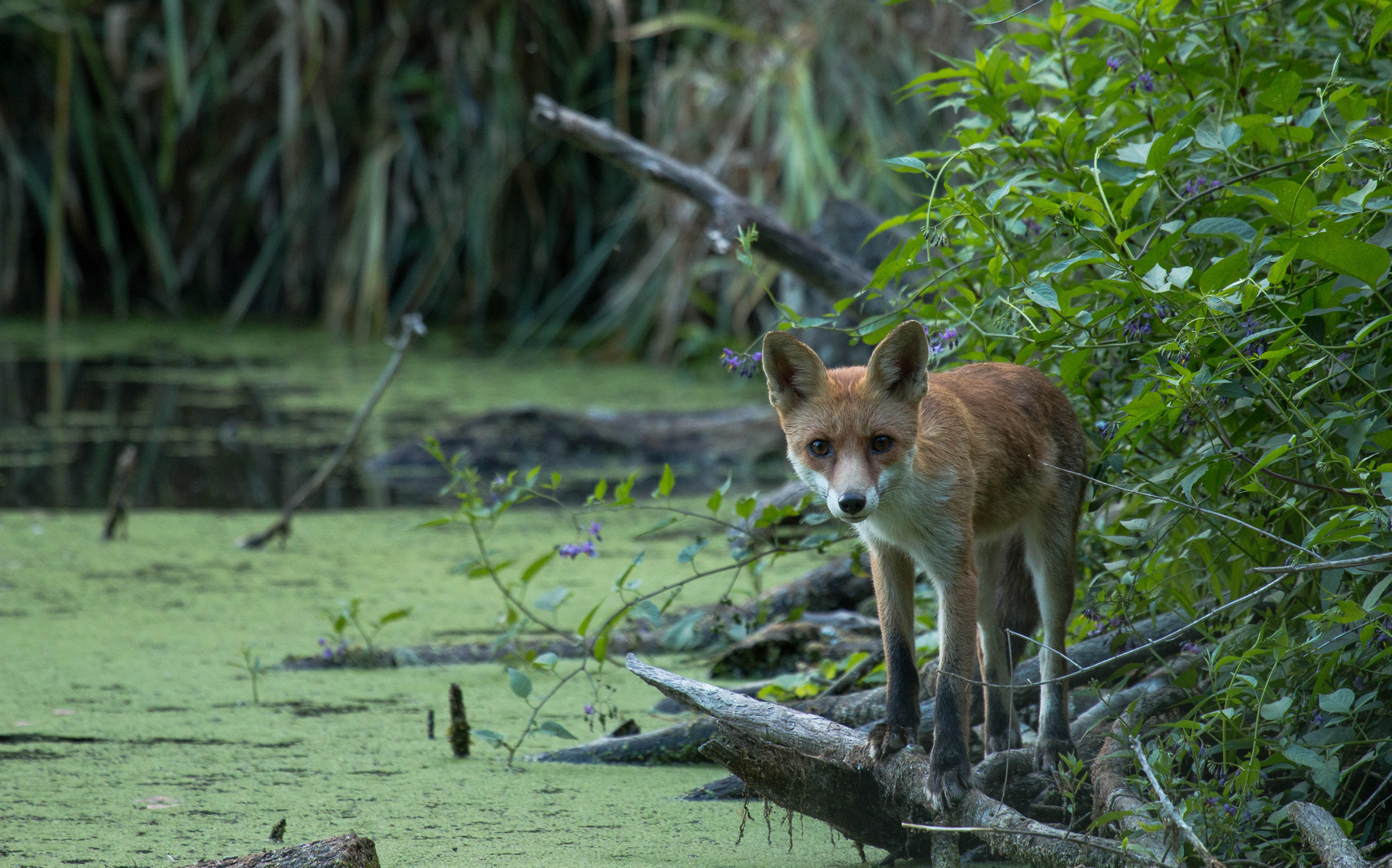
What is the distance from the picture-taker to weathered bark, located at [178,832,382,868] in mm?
2215

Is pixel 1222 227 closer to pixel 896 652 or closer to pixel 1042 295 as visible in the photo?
pixel 1042 295

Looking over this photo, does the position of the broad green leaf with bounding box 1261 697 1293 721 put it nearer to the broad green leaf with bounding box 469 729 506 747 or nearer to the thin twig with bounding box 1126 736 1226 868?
the thin twig with bounding box 1126 736 1226 868

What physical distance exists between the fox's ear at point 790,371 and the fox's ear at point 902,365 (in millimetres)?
95

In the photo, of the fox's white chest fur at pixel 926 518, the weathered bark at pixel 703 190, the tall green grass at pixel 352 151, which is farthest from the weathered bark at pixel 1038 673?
the tall green grass at pixel 352 151

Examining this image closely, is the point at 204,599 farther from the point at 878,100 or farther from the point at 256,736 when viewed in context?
the point at 878,100

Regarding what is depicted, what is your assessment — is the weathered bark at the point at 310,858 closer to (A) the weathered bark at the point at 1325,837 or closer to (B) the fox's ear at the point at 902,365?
(B) the fox's ear at the point at 902,365

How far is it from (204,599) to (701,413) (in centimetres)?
292

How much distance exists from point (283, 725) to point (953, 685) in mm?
1758

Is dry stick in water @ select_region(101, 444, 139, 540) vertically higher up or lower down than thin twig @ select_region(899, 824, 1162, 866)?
lower down

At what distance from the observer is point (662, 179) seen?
4.31m

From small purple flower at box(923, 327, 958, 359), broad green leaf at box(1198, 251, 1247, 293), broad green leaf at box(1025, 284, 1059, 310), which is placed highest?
broad green leaf at box(1198, 251, 1247, 293)

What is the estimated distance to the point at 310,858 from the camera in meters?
2.23

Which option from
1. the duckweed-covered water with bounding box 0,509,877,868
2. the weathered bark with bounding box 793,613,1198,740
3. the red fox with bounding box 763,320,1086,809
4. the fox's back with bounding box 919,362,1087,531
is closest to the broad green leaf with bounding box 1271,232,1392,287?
the red fox with bounding box 763,320,1086,809

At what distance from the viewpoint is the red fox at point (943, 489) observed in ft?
7.69
